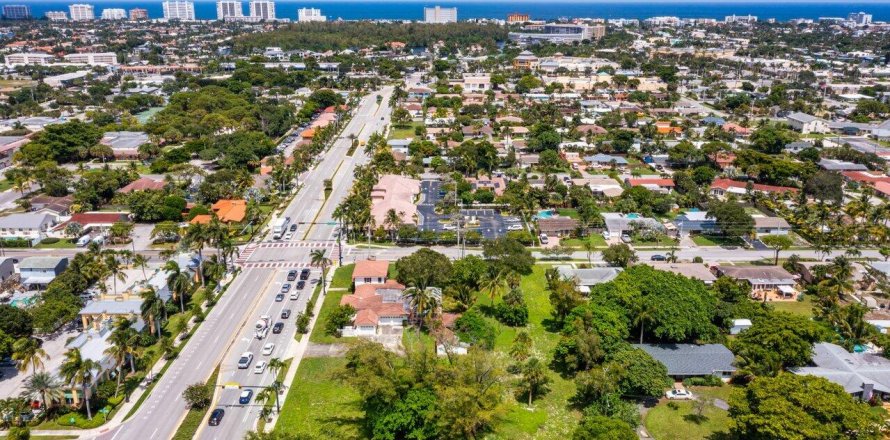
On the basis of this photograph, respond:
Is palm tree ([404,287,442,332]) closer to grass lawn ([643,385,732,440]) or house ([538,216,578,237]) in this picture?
grass lawn ([643,385,732,440])

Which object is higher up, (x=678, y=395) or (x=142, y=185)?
(x=142, y=185)

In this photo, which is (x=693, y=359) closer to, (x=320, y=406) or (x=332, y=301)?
(x=320, y=406)

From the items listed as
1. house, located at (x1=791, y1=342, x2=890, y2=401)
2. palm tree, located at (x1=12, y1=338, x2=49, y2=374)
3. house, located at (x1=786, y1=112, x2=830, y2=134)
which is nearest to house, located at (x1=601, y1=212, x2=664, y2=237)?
house, located at (x1=791, y1=342, x2=890, y2=401)

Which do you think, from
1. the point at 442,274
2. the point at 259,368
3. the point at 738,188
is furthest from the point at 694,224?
the point at 259,368

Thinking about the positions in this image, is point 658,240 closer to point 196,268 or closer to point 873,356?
point 873,356

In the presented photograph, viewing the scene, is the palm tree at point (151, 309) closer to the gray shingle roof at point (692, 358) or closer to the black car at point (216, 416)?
the black car at point (216, 416)

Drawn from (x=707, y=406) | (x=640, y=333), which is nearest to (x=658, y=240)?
(x=640, y=333)
